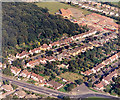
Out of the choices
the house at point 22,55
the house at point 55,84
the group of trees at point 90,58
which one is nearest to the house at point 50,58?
the group of trees at point 90,58

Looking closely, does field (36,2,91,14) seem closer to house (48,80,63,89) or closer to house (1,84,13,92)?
Result: house (48,80,63,89)

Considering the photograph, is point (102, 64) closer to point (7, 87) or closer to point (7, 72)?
point (7, 72)

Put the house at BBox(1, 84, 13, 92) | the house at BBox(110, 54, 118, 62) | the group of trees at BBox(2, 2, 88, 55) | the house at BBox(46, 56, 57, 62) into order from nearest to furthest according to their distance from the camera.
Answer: the house at BBox(1, 84, 13, 92)
the house at BBox(46, 56, 57, 62)
the house at BBox(110, 54, 118, 62)
the group of trees at BBox(2, 2, 88, 55)

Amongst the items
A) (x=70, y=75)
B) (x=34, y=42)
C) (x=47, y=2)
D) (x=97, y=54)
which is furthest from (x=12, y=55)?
(x=47, y=2)

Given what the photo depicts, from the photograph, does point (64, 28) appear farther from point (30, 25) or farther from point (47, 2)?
point (47, 2)

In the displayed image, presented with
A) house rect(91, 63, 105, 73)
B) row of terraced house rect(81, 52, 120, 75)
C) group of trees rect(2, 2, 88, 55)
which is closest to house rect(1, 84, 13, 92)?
row of terraced house rect(81, 52, 120, 75)

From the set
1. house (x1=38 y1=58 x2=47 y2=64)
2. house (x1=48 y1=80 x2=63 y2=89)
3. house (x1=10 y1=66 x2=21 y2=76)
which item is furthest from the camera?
house (x1=38 y1=58 x2=47 y2=64)

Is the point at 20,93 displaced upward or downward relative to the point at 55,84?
downward

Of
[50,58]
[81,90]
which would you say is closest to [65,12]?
[50,58]
